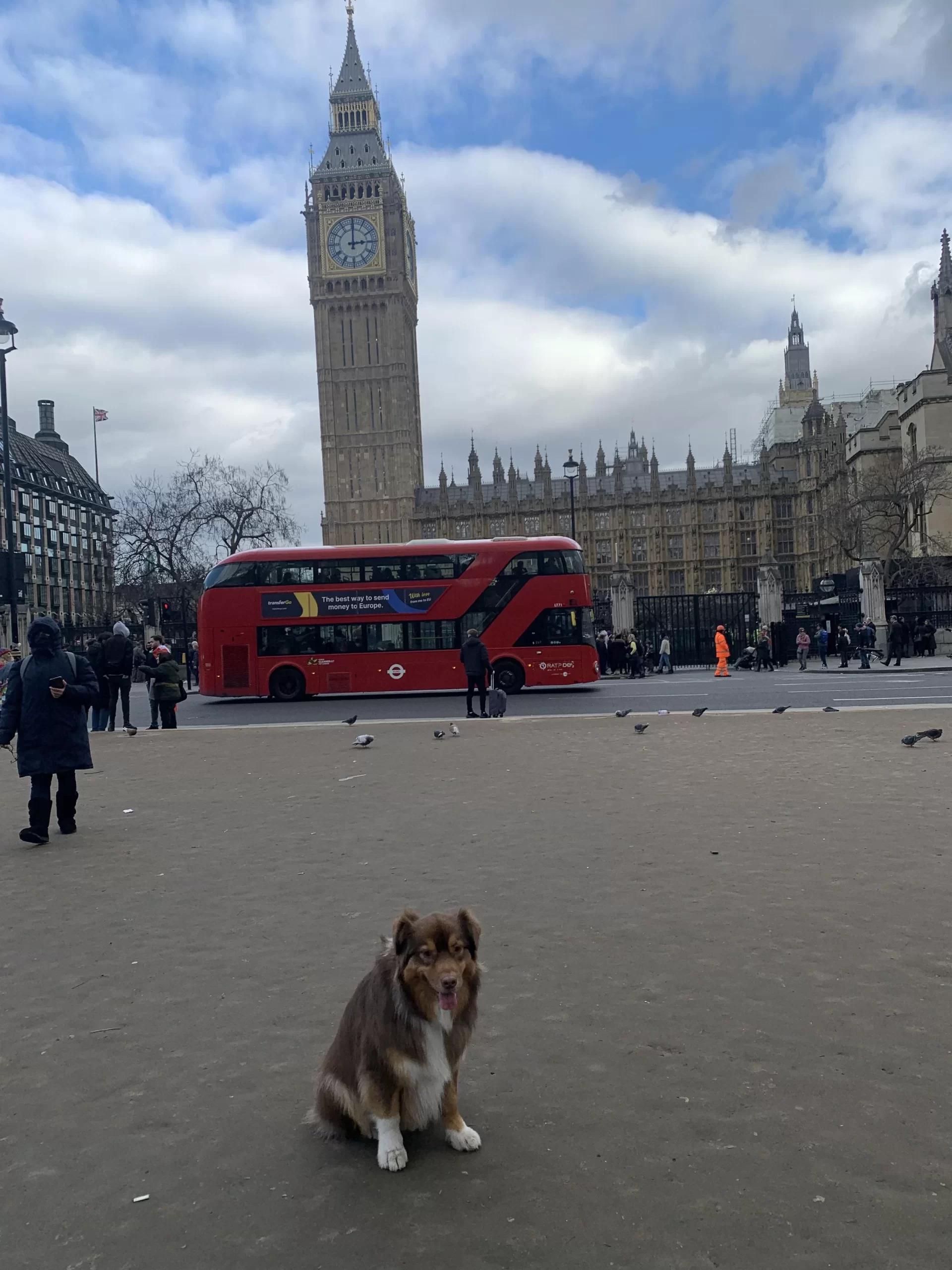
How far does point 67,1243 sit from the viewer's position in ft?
8.27

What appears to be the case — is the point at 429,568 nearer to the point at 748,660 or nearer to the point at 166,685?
the point at 166,685

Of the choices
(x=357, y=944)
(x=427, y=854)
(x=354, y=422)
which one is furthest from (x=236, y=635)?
(x=354, y=422)

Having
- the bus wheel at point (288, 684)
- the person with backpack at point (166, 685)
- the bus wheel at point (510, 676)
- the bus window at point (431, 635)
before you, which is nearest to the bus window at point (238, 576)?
the bus wheel at point (288, 684)

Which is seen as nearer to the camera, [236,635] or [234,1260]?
[234,1260]

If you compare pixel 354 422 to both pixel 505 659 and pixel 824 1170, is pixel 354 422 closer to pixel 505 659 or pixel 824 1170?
pixel 505 659

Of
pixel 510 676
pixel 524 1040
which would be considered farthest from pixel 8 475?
pixel 524 1040

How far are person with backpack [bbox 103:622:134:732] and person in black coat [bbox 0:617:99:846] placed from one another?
26.8 feet

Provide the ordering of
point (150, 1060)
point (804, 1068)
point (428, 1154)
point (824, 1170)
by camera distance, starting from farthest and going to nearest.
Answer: point (150, 1060) → point (804, 1068) → point (428, 1154) → point (824, 1170)

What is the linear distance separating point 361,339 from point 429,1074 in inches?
3918

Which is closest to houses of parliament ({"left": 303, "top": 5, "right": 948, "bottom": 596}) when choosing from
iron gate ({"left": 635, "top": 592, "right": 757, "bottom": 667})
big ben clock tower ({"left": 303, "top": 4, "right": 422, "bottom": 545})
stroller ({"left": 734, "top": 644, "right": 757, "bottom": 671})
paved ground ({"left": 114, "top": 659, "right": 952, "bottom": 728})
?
big ben clock tower ({"left": 303, "top": 4, "right": 422, "bottom": 545})

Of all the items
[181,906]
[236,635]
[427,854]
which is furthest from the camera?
[236,635]

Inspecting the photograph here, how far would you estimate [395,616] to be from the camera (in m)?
23.4

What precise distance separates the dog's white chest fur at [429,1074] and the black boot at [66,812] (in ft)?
18.9

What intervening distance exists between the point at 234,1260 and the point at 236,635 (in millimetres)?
21699
